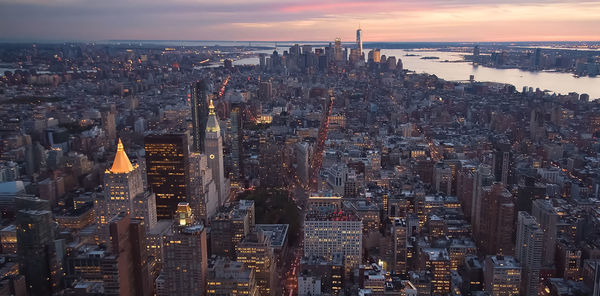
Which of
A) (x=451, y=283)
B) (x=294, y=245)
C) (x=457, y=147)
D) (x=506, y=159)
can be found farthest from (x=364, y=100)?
(x=451, y=283)

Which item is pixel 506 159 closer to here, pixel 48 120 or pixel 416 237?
pixel 416 237

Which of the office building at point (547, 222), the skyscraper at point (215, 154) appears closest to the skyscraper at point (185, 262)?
the skyscraper at point (215, 154)

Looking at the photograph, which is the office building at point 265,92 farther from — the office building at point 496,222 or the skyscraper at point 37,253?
the skyscraper at point 37,253

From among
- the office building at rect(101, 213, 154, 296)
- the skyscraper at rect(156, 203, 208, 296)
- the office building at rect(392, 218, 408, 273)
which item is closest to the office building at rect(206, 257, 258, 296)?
the skyscraper at rect(156, 203, 208, 296)

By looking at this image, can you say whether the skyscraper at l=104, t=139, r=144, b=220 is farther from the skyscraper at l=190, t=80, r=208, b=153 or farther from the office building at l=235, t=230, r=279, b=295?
the skyscraper at l=190, t=80, r=208, b=153

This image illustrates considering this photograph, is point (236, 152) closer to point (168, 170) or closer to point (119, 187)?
point (168, 170)
